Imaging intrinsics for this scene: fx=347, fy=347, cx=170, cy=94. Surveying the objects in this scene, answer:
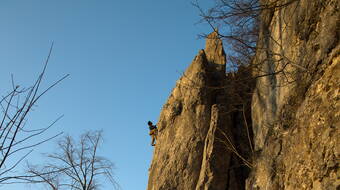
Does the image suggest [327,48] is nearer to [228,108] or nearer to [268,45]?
[268,45]

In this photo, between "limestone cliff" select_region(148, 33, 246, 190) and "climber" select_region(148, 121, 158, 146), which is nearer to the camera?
"limestone cliff" select_region(148, 33, 246, 190)

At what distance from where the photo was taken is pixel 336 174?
147 inches

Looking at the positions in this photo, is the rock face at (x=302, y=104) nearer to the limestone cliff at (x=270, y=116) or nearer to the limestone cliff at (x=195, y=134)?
the limestone cliff at (x=270, y=116)

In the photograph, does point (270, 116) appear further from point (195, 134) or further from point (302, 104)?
point (195, 134)

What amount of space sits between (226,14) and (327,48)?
146cm

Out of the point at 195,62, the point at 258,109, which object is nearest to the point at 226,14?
the point at 258,109

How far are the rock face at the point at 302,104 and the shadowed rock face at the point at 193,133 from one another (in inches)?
72.6

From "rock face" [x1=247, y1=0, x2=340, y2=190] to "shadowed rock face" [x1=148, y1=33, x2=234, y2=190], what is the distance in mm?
1844

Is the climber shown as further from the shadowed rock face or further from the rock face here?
the rock face

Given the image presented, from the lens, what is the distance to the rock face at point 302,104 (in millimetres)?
4020

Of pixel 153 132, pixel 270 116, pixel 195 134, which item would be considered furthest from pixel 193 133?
pixel 153 132

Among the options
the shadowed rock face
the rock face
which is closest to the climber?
the shadowed rock face

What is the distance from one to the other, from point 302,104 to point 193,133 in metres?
4.59

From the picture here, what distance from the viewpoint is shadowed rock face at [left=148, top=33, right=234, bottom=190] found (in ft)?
27.2
